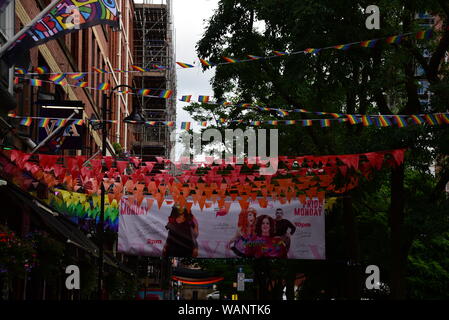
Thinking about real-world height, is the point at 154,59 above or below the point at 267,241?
above

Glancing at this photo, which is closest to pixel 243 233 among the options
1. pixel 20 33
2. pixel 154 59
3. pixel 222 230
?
pixel 222 230

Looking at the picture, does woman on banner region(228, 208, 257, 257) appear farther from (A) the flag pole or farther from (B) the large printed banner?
(A) the flag pole

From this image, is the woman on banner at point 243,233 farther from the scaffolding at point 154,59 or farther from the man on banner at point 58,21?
the scaffolding at point 154,59

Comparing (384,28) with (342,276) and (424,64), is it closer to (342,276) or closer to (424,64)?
(424,64)

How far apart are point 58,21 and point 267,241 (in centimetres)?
1214

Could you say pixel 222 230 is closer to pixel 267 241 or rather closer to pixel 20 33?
pixel 267 241

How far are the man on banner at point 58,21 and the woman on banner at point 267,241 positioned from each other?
1103cm

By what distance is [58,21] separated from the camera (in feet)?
51.7

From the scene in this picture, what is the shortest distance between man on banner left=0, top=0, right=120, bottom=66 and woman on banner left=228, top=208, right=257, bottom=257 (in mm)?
10794

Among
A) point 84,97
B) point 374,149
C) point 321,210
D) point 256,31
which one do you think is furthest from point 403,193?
point 84,97

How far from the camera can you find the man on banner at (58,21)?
1559cm

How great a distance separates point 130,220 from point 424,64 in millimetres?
10240

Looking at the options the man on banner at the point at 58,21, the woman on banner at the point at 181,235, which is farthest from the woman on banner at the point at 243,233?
the man on banner at the point at 58,21
